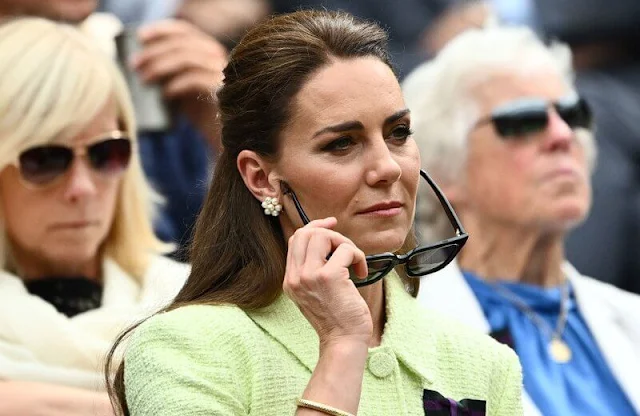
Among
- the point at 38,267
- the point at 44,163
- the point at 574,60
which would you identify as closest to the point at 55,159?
the point at 44,163

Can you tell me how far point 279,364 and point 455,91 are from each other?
2.43 metres

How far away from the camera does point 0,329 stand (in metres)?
3.59

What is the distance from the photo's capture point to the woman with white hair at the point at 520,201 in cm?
439

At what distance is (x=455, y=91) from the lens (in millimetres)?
4801

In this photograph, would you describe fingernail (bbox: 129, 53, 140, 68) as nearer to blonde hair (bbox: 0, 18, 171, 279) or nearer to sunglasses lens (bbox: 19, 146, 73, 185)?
blonde hair (bbox: 0, 18, 171, 279)

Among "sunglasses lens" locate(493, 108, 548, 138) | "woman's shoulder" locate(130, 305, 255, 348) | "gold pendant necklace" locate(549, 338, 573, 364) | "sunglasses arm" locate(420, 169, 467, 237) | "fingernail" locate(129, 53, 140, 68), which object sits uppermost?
"sunglasses arm" locate(420, 169, 467, 237)

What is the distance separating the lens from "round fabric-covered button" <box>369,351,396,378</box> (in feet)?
8.57

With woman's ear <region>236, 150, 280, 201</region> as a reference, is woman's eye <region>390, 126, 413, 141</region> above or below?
above

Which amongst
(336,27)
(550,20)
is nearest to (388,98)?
(336,27)

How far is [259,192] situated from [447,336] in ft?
1.64

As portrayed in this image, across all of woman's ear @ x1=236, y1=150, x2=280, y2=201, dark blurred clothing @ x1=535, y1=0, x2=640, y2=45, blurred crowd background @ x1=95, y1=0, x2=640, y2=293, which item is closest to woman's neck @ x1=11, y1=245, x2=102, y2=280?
blurred crowd background @ x1=95, y1=0, x2=640, y2=293

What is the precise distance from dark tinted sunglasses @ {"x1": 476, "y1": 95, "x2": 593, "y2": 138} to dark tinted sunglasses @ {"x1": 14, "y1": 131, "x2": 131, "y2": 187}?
1481mm

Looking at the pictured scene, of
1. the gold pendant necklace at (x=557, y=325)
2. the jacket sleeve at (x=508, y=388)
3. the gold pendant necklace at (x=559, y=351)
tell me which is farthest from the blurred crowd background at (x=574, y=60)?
the jacket sleeve at (x=508, y=388)

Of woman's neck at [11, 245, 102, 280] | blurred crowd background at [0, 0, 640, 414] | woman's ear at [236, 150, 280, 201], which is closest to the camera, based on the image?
woman's ear at [236, 150, 280, 201]
